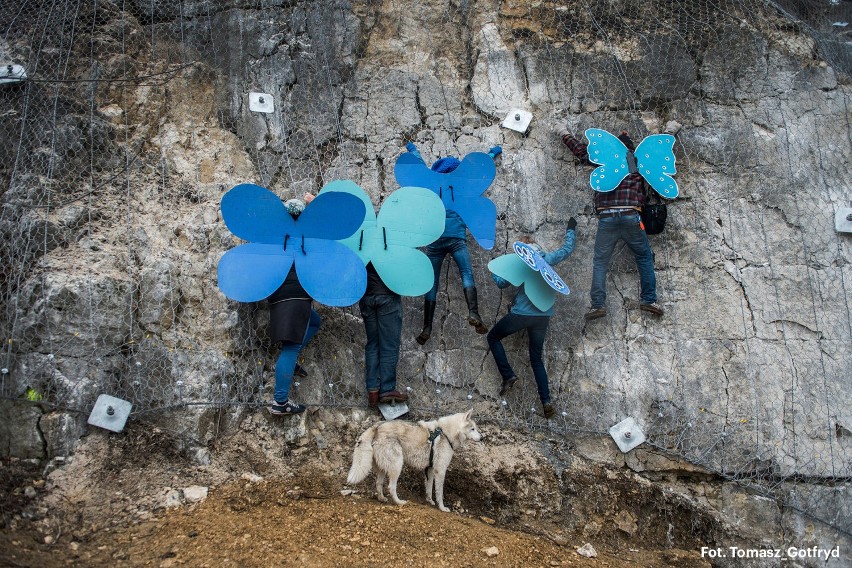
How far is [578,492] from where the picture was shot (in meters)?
6.20

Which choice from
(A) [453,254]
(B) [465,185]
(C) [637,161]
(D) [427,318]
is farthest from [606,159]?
(D) [427,318]

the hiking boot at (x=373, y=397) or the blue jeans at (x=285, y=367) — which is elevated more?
the blue jeans at (x=285, y=367)

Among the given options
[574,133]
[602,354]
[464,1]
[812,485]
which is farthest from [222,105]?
[812,485]

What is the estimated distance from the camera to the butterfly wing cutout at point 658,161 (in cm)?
662

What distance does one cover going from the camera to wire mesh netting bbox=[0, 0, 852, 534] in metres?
6.11

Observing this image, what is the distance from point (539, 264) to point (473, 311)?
2.27 feet

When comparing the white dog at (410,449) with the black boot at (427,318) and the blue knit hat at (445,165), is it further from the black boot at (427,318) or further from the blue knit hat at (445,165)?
the blue knit hat at (445,165)

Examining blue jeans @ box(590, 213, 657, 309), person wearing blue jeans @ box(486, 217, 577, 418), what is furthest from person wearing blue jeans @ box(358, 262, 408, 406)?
blue jeans @ box(590, 213, 657, 309)

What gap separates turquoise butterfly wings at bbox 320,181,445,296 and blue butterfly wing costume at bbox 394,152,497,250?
0.28 meters

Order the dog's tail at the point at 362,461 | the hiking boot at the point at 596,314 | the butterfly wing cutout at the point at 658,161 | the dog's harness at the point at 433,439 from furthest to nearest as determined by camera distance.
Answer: the butterfly wing cutout at the point at 658,161, the hiking boot at the point at 596,314, the dog's harness at the point at 433,439, the dog's tail at the point at 362,461

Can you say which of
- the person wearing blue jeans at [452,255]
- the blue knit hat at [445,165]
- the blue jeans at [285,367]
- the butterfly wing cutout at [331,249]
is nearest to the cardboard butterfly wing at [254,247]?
the butterfly wing cutout at [331,249]

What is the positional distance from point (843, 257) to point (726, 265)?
107 cm

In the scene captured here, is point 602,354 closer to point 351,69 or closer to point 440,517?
point 440,517

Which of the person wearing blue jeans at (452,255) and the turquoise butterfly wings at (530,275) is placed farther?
the person wearing blue jeans at (452,255)
